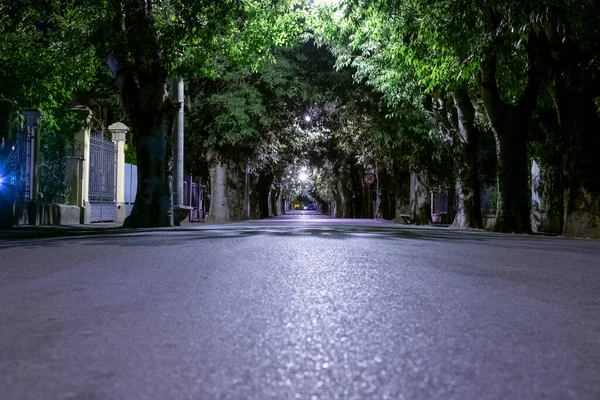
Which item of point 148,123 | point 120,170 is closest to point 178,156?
point 148,123

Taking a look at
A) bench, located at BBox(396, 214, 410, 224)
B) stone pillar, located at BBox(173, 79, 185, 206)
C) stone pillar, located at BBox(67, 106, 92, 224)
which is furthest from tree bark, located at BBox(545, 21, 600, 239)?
bench, located at BBox(396, 214, 410, 224)

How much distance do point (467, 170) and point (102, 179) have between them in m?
12.8

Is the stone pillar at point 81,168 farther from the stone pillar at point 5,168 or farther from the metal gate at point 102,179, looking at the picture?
the stone pillar at point 5,168

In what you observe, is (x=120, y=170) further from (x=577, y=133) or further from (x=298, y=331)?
→ (x=298, y=331)

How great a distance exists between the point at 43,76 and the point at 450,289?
18.5 meters

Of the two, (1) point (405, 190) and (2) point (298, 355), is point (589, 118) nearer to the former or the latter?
(2) point (298, 355)

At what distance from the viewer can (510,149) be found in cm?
1789

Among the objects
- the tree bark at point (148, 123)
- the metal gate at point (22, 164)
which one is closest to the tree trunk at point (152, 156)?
the tree bark at point (148, 123)

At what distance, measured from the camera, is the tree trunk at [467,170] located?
21.0 m

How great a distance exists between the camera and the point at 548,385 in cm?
266

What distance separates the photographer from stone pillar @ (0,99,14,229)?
47.5ft

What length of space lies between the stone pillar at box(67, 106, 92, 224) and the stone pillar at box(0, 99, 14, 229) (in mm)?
5240

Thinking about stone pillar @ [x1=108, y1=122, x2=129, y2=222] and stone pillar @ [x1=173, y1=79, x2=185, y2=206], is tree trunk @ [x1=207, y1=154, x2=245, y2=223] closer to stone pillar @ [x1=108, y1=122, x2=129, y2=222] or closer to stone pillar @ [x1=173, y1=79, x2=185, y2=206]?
stone pillar @ [x1=108, y1=122, x2=129, y2=222]

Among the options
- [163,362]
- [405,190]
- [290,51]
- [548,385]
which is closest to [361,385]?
[548,385]
